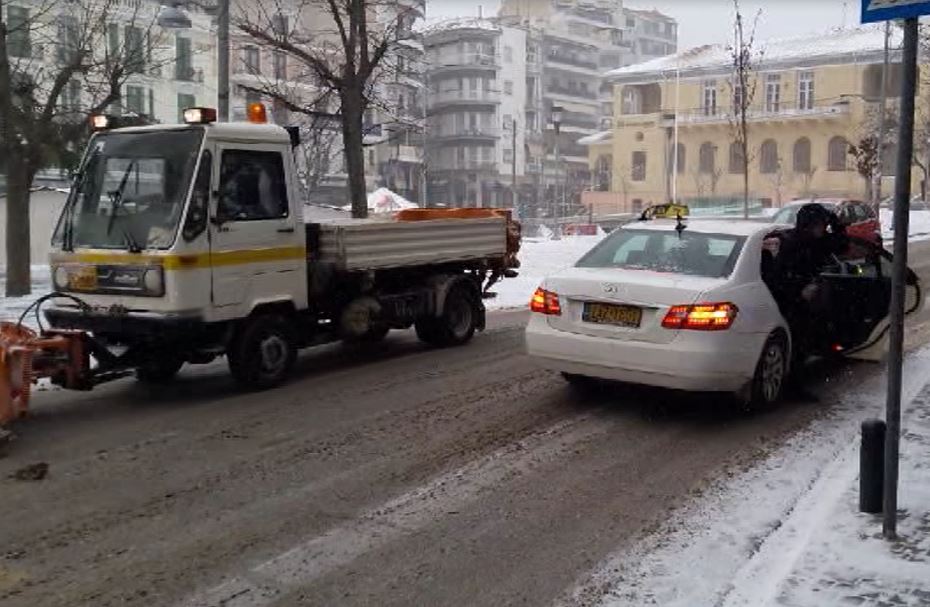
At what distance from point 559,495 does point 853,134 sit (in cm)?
6204

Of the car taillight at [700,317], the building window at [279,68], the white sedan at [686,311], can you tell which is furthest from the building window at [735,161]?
the car taillight at [700,317]

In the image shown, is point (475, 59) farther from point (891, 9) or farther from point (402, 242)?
point (891, 9)

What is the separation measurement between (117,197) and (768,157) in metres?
64.6

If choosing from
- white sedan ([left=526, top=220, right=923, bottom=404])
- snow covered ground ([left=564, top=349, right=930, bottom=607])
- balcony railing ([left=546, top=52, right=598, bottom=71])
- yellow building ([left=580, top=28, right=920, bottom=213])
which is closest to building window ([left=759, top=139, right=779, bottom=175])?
yellow building ([left=580, top=28, right=920, bottom=213])

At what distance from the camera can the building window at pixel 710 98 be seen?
68.0 meters

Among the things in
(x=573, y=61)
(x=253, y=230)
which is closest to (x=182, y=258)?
(x=253, y=230)

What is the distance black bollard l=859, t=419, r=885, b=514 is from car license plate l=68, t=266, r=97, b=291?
19.7 feet

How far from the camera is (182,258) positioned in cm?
781

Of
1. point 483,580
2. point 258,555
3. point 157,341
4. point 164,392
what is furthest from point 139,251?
point 483,580

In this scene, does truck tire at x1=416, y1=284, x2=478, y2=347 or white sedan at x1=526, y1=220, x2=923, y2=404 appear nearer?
white sedan at x1=526, y1=220, x2=923, y2=404

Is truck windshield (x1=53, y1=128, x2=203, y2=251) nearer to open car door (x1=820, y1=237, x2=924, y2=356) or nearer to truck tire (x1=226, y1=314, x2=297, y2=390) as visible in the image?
truck tire (x1=226, y1=314, x2=297, y2=390)

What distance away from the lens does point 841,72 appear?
206 feet

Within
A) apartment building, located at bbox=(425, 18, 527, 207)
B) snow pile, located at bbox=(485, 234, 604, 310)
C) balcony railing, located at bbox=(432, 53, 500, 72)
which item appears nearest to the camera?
snow pile, located at bbox=(485, 234, 604, 310)

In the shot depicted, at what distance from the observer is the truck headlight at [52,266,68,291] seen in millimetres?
8281
